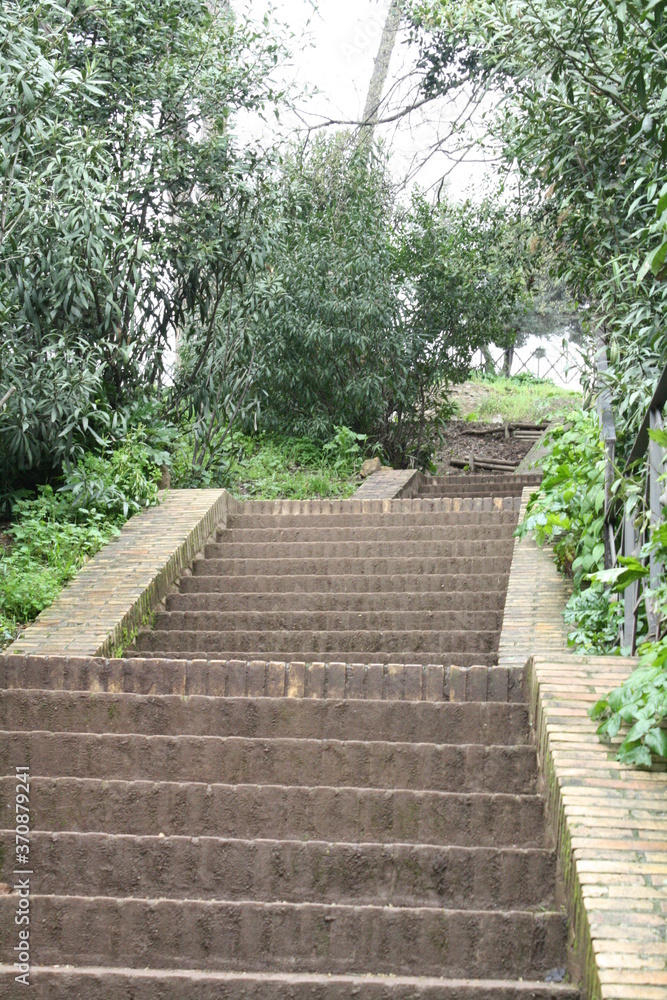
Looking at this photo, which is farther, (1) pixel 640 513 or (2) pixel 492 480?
(2) pixel 492 480

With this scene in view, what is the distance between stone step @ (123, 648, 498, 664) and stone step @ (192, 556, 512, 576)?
1202 millimetres

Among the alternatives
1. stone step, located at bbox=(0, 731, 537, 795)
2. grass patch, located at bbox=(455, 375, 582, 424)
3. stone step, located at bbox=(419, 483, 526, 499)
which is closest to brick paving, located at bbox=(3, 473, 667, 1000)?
stone step, located at bbox=(0, 731, 537, 795)

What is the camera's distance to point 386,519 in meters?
7.51

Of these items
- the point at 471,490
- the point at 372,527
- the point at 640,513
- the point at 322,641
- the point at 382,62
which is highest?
the point at 382,62

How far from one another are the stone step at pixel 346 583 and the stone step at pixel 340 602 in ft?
0.29

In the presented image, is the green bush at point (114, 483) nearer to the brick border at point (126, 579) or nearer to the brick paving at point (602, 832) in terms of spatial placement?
the brick border at point (126, 579)

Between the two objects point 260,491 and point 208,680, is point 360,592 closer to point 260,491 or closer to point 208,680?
point 208,680

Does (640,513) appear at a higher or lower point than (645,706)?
higher

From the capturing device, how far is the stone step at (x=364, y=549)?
6574 millimetres

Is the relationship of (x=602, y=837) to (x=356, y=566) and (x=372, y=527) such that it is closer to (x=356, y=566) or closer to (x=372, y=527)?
(x=356, y=566)

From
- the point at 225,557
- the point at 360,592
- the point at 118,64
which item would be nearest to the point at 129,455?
the point at 225,557

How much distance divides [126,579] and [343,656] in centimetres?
152

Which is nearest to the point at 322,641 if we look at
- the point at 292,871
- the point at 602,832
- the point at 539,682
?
the point at 539,682

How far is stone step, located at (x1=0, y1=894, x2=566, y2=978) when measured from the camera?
9.27 ft
